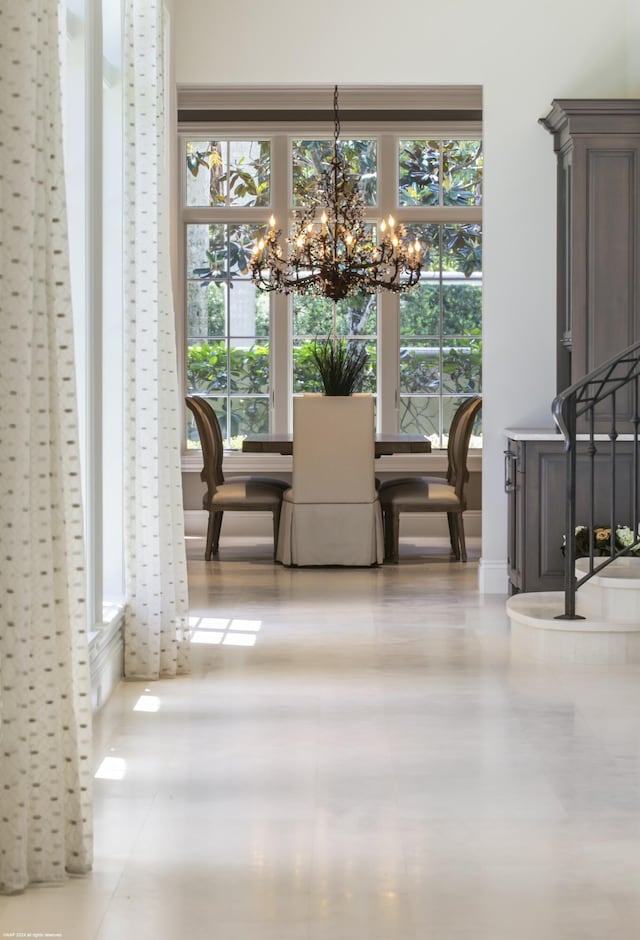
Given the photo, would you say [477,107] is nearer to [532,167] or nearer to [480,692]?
[532,167]

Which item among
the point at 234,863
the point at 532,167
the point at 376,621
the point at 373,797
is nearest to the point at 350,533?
the point at 376,621

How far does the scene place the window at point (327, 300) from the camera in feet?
34.7

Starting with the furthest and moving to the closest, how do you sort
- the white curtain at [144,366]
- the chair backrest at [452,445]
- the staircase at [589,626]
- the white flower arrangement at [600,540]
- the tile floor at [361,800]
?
the chair backrest at [452,445] < the white flower arrangement at [600,540] < the staircase at [589,626] < the white curtain at [144,366] < the tile floor at [361,800]

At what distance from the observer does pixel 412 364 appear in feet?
34.9

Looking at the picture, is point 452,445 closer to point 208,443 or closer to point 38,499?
point 208,443

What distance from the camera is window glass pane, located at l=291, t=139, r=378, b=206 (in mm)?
10617

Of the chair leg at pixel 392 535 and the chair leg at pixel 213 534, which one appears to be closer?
the chair leg at pixel 392 535

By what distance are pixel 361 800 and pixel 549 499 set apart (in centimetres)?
A: 353

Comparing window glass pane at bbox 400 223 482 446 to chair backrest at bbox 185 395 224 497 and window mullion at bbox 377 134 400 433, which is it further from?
chair backrest at bbox 185 395 224 497

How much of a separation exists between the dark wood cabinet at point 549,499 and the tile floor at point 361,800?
2.78 ft

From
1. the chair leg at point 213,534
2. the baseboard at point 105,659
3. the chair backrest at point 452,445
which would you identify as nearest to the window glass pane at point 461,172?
the chair backrest at point 452,445

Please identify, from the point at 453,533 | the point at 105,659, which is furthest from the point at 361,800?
the point at 453,533

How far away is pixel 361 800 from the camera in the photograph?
358 centimetres

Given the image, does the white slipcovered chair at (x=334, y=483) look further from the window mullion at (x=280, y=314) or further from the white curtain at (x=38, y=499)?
the white curtain at (x=38, y=499)
